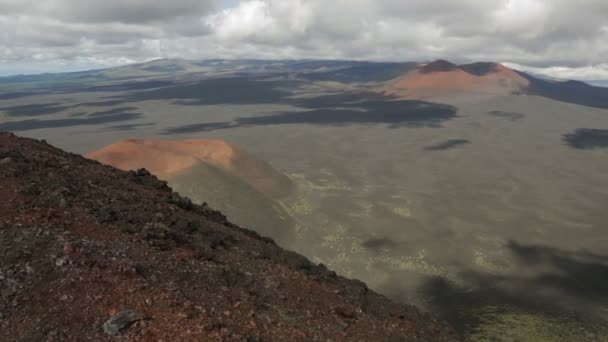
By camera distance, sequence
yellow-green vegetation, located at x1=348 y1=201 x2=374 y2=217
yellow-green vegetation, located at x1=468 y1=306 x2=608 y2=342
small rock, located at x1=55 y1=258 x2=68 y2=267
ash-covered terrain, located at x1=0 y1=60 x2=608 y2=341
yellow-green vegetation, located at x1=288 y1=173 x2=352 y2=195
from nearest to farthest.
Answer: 1. small rock, located at x1=55 y1=258 x2=68 y2=267
2. yellow-green vegetation, located at x1=468 y1=306 x2=608 y2=342
3. ash-covered terrain, located at x1=0 y1=60 x2=608 y2=341
4. yellow-green vegetation, located at x1=348 y1=201 x2=374 y2=217
5. yellow-green vegetation, located at x1=288 y1=173 x2=352 y2=195

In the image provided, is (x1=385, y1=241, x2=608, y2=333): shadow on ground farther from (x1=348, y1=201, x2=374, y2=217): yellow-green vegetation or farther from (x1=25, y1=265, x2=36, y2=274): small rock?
(x1=25, y1=265, x2=36, y2=274): small rock

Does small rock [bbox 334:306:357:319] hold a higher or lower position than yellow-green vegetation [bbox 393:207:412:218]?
higher

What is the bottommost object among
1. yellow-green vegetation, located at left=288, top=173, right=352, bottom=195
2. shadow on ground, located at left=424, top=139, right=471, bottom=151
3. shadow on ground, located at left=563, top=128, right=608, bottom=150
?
yellow-green vegetation, located at left=288, top=173, right=352, bottom=195

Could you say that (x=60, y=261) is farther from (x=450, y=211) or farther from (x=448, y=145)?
(x=448, y=145)

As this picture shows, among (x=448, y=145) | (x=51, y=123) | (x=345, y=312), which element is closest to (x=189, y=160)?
(x=345, y=312)

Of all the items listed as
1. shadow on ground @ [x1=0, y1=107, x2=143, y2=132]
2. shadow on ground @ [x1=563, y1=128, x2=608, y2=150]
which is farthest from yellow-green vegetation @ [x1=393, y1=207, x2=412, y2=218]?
shadow on ground @ [x1=0, y1=107, x2=143, y2=132]

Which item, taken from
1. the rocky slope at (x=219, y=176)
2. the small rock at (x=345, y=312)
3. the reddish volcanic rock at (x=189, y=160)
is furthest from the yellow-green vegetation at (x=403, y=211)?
the small rock at (x=345, y=312)
